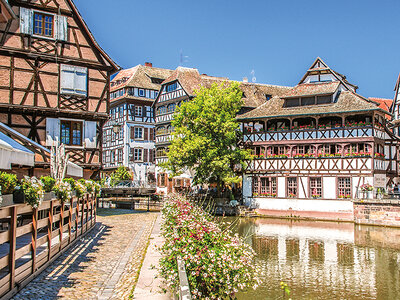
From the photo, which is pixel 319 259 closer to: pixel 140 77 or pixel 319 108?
pixel 319 108

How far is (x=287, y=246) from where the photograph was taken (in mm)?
20172

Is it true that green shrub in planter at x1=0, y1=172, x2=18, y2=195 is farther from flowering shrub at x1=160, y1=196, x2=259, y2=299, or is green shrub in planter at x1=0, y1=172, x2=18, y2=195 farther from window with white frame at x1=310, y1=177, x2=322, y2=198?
window with white frame at x1=310, y1=177, x2=322, y2=198

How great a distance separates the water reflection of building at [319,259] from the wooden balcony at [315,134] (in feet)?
26.9

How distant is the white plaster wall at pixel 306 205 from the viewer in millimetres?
32125

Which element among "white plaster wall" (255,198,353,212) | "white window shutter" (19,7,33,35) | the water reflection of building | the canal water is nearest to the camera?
the canal water

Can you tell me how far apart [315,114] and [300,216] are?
8000 mm

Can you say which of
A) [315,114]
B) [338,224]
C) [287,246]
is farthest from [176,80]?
[287,246]

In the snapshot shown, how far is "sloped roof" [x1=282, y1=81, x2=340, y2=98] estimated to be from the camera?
35.1 metres

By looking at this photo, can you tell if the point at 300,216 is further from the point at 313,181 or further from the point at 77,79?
the point at 77,79

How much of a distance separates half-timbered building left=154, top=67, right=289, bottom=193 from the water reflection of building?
20.4 metres

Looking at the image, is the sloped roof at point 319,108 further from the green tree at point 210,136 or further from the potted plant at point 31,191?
the potted plant at point 31,191

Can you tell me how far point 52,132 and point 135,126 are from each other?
89.2ft

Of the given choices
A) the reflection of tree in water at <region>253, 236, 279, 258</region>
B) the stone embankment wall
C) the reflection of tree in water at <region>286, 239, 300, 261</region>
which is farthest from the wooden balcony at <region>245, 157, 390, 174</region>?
the reflection of tree in water at <region>253, 236, 279, 258</region>

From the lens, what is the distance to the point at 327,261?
16.9 metres
